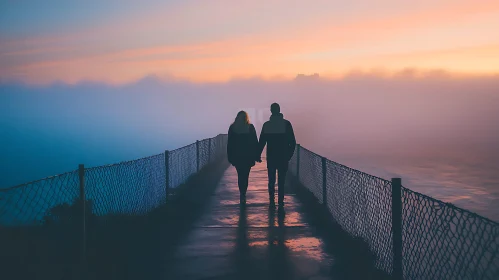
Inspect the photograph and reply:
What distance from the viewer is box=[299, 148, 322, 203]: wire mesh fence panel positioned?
39.1ft

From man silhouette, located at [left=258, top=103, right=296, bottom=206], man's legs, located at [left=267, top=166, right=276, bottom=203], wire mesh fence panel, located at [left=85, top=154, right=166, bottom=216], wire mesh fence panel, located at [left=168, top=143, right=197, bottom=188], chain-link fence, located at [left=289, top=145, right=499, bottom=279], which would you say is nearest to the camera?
chain-link fence, located at [left=289, top=145, right=499, bottom=279]

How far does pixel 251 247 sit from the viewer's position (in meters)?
7.41

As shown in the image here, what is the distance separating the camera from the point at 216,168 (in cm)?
2217

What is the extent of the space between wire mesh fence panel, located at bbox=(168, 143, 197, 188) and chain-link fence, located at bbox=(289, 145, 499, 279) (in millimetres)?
4134

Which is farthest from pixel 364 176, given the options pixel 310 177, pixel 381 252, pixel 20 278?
pixel 310 177

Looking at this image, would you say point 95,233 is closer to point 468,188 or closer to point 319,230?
point 319,230

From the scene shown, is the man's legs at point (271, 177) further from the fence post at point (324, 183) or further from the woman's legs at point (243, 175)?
the fence post at point (324, 183)

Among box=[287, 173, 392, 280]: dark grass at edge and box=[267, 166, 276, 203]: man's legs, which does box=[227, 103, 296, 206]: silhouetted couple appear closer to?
box=[267, 166, 276, 203]: man's legs

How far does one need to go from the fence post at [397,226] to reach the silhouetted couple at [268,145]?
477 cm

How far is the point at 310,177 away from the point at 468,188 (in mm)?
176478

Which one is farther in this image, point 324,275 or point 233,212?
point 233,212

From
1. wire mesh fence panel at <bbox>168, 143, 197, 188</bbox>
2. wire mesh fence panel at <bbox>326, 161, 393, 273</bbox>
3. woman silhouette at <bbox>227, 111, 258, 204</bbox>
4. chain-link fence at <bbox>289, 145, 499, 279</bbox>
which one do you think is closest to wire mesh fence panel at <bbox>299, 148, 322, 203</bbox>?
chain-link fence at <bbox>289, 145, 499, 279</bbox>

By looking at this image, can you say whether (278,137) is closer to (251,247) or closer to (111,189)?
(251,247)

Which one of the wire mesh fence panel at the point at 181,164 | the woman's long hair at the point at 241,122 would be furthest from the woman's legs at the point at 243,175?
the wire mesh fence panel at the point at 181,164
